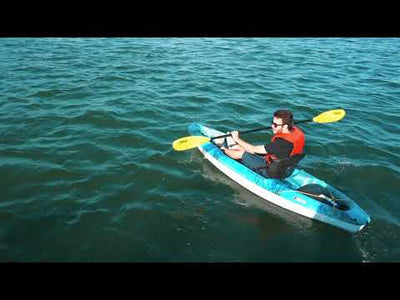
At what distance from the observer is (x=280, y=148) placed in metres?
6.85

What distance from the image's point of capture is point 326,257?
603 centimetres

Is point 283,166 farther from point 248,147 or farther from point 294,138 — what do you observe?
point 248,147

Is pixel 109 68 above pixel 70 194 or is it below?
above

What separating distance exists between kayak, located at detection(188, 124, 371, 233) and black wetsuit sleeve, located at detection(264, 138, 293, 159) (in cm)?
62

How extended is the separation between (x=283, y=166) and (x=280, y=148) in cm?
43

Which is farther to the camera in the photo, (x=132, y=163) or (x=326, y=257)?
(x=132, y=163)

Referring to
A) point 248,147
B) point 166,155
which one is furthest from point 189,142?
point 248,147

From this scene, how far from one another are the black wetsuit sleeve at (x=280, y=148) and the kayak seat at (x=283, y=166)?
0.13 m

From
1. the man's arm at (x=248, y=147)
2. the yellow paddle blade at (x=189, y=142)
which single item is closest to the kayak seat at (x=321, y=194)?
the man's arm at (x=248, y=147)

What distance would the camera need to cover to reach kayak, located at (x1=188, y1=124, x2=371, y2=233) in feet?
21.0

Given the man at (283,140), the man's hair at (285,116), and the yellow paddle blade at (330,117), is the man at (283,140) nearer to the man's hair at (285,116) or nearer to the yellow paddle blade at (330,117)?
the man's hair at (285,116)

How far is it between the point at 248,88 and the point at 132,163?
6043 millimetres
